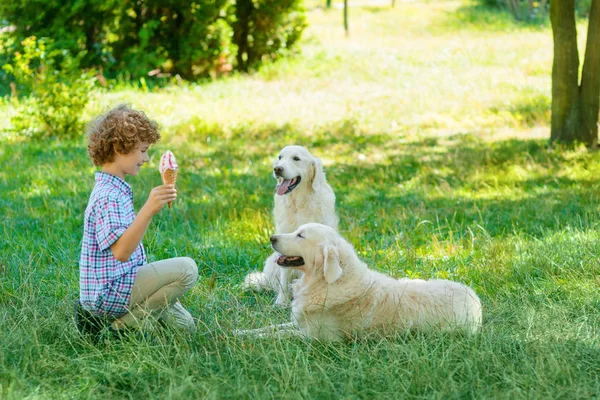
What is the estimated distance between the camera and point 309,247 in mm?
4637

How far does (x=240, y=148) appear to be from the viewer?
11.4 metres

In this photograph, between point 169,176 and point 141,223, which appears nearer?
point 141,223

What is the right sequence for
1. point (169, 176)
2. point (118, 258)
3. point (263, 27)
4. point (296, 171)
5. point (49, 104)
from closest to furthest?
point (118, 258)
point (169, 176)
point (296, 171)
point (49, 104)
point (263, 27)

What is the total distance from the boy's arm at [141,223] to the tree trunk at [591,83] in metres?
7.72

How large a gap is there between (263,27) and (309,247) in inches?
555

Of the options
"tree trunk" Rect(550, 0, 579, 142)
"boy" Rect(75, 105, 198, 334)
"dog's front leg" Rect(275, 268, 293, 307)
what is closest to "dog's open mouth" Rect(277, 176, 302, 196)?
"dog's front leg" Rect(275, 268, 293, 307)

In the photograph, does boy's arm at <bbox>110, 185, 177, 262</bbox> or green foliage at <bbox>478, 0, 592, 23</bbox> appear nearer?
boy's arm at <bbox>110, 185, 177, 262</bbox>

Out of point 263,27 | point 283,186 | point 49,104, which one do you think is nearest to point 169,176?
point 283,186

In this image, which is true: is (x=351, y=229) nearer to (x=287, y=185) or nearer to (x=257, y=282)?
(x=287, y=185)

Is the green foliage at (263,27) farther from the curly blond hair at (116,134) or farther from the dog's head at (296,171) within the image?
the curly blond hair at (116,134)

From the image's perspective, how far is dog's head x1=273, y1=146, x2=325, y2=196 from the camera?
619 centimetres

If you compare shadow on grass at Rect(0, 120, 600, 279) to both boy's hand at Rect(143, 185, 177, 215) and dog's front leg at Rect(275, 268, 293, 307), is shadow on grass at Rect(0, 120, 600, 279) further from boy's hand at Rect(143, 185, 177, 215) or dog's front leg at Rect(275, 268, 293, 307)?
boy's hand at Rect(143, 185, 177, 215)

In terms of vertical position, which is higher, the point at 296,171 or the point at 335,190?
the point at 296,171

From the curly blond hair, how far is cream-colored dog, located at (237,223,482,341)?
3.34ft
